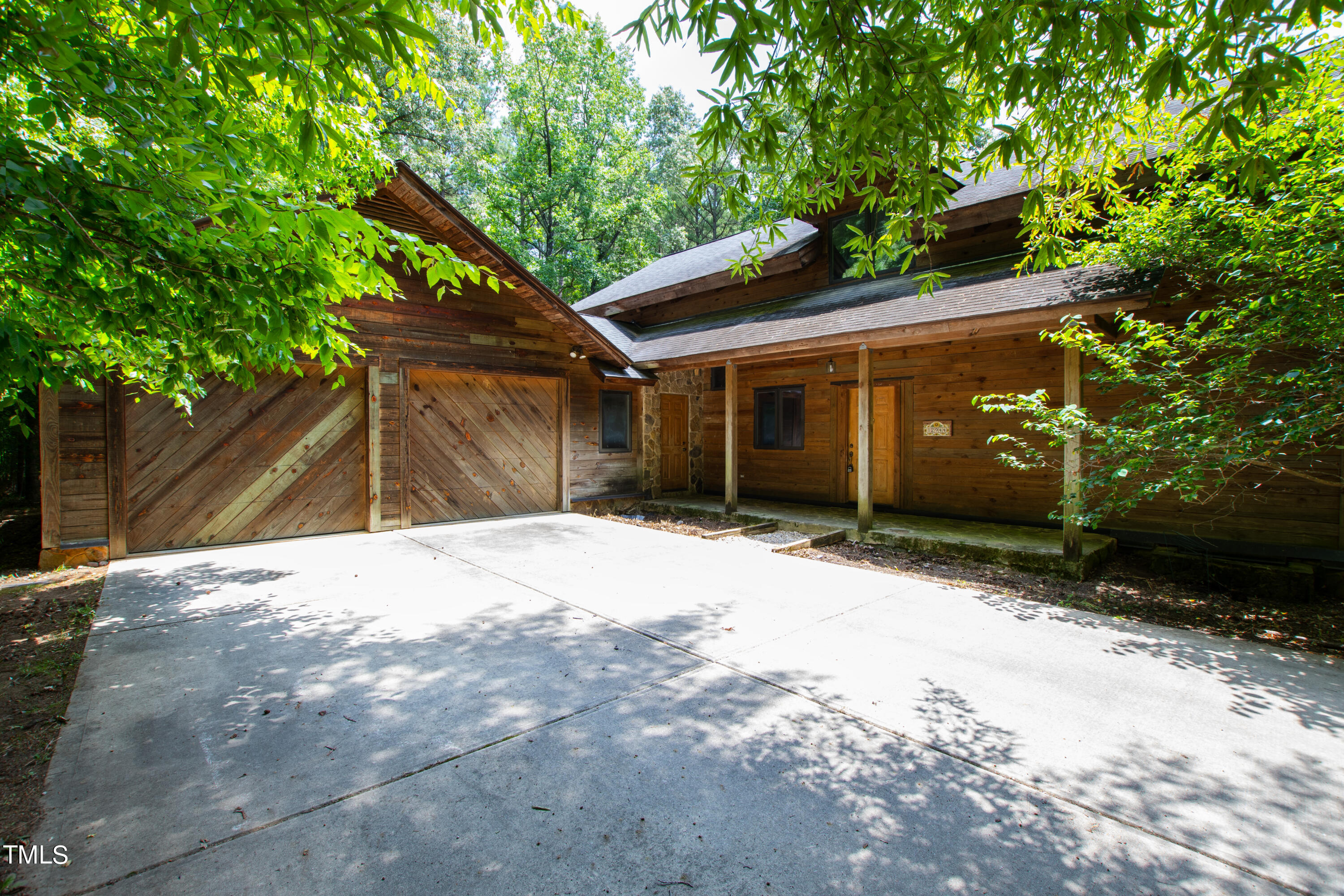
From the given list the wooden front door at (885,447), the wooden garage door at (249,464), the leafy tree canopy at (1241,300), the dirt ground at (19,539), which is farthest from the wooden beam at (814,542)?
the dirt ground at (19,539)

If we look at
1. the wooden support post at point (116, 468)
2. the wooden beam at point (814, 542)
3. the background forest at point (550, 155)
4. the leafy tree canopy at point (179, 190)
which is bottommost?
the wooden beam at point (814, 542)

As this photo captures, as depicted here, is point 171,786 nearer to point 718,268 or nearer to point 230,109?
point 230,109

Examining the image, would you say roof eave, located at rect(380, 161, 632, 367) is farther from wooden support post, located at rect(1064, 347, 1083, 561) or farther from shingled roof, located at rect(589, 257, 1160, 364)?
wooden support post, located at rect(1064, 347, 1083, 561)

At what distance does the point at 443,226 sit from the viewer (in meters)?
7.71

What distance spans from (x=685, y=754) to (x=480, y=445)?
7039 mm

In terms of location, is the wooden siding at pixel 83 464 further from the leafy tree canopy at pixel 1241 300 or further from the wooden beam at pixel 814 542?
the leafy tree canopy at pixel 1241 300

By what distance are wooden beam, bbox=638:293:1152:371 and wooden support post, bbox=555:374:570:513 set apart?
7.04 feet

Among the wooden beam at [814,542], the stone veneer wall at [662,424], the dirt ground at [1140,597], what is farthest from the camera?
the stone veneer wall at [662,424]

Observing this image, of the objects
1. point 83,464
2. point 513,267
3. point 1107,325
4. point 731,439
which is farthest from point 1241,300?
point 83,464

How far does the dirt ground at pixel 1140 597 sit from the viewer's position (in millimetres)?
4586

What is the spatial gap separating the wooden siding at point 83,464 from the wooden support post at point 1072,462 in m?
9.92

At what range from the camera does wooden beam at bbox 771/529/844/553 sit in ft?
23.5

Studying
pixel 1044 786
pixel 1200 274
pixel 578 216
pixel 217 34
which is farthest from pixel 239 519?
pixel 578 216

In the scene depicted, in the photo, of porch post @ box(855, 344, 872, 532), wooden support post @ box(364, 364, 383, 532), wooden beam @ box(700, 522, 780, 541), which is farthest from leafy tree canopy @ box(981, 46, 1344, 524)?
wooden support post @ box(364, 364, 383, 532)
